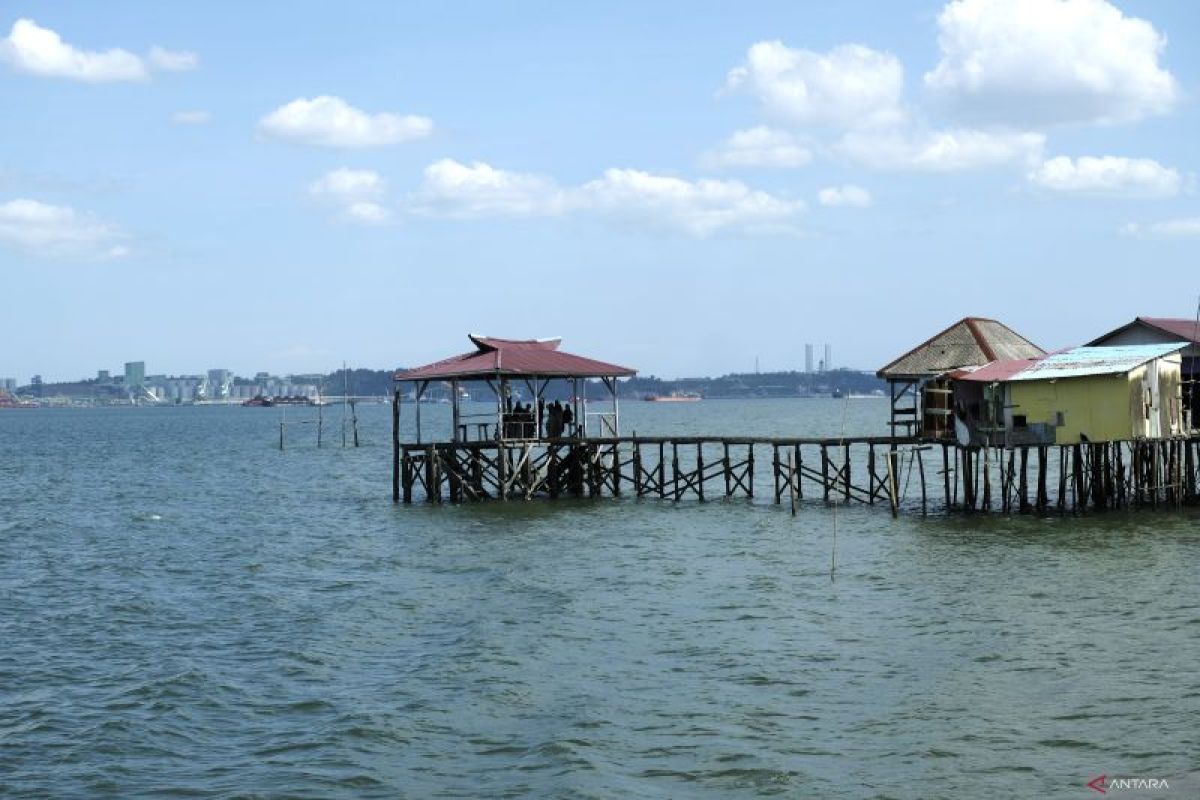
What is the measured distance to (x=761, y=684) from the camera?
18.7 m

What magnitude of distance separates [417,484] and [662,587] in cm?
2922

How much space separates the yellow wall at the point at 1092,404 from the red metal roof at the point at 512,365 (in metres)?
14.6

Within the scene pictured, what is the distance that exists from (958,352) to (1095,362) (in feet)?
15.1

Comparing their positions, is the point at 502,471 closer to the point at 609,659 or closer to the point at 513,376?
the point at 513,376

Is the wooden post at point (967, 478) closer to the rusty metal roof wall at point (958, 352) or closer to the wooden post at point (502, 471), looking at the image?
the rusty metal roof wall at point (958, 352)

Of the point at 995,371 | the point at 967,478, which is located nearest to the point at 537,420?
the point at 967,478

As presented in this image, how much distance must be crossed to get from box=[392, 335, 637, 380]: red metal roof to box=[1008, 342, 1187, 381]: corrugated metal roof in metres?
14.7

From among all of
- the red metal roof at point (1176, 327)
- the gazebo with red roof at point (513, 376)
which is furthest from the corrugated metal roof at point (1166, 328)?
the gazebo with red roof at point (513, 376)

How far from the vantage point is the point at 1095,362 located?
34.8 m

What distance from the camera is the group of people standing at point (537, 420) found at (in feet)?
137

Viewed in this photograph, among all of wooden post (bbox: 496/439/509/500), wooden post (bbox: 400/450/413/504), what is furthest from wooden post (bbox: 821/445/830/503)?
wooden post (bbox: 400/450/413/504)

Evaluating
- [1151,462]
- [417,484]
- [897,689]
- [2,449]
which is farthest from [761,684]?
[2,449]

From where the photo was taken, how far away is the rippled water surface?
15312mm

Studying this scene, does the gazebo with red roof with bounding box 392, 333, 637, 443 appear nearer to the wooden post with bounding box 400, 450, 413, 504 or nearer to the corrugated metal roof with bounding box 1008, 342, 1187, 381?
the wooden post with bounding box 400, 450, 413, 504
